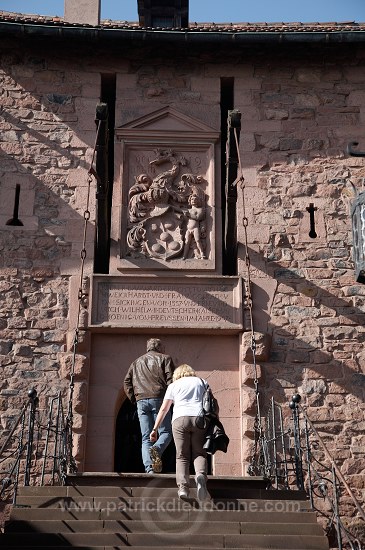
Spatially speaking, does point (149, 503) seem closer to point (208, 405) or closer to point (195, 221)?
point (208, 405)

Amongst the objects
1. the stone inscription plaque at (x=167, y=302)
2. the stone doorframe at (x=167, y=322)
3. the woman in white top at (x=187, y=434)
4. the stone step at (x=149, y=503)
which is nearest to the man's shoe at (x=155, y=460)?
the stone step at (x=149, y=503)

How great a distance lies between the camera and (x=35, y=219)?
39.0 ft

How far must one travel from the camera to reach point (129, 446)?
38.1 feet

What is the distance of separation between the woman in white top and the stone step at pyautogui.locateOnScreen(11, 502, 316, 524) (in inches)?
6.0

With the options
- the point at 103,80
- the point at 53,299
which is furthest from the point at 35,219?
the point at 103,80

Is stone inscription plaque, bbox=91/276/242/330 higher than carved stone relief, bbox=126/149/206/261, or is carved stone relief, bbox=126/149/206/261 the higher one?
carved stone relief, bbox=126/149/206/261

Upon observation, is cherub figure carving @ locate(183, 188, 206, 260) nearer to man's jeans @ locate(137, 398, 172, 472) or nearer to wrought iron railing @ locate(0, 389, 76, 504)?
wrought iron railing @ locate(0, 389, 76, 504)

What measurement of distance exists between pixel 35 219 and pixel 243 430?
374 centimetres

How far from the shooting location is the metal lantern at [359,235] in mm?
8670

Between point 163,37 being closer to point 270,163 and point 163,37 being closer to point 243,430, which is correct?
point 270,163

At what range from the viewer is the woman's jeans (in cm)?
777

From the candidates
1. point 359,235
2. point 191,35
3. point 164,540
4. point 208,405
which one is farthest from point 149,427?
point 191,35

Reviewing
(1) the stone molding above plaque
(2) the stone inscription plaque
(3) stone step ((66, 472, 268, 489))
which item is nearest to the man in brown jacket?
(3) stone step ((66, 472, 268, 489))

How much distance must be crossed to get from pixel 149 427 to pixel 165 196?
3.79 metres
